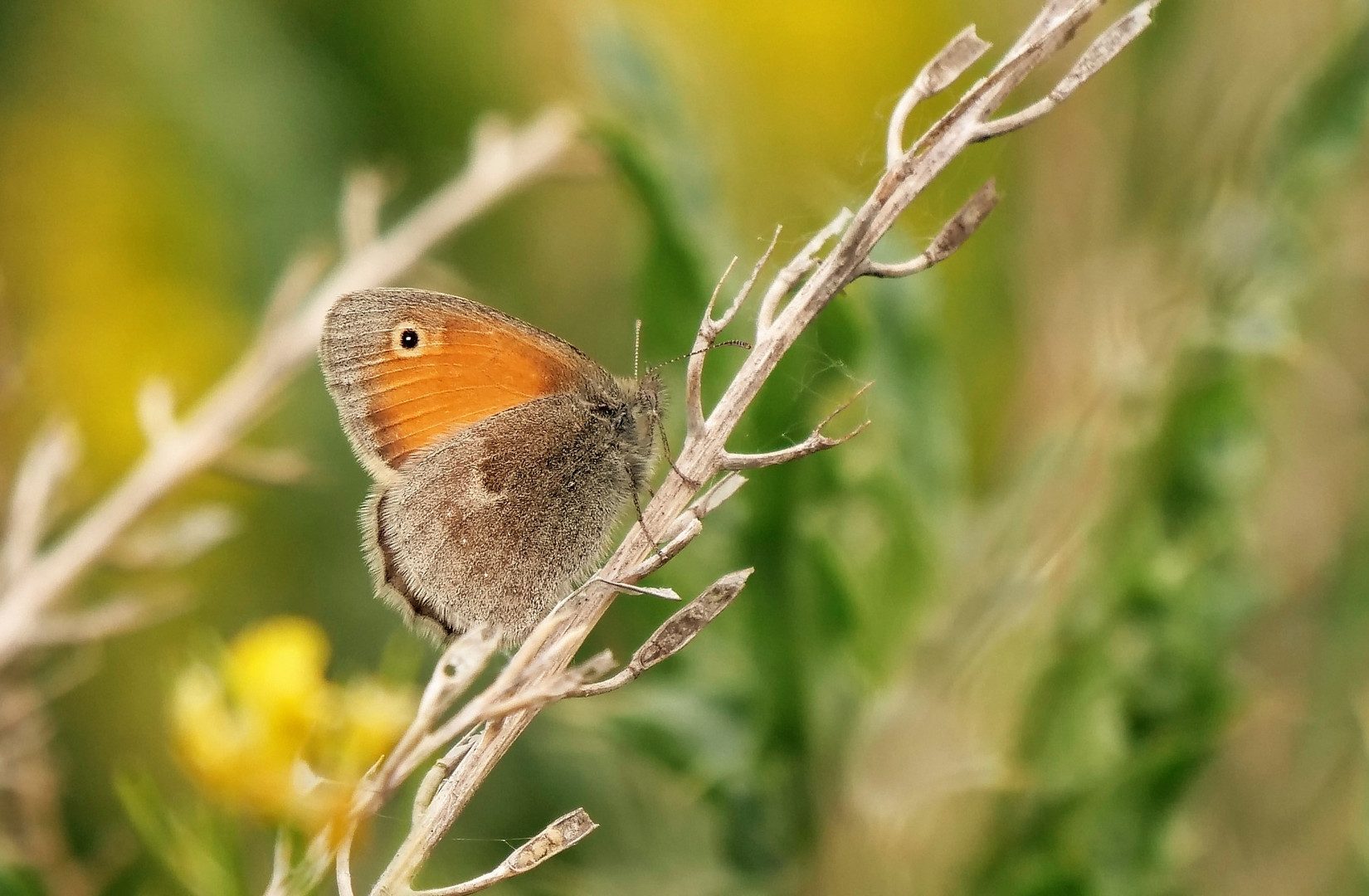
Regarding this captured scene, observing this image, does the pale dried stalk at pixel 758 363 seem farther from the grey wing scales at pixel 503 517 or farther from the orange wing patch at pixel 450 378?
the orange wing patch at pixel 450 378

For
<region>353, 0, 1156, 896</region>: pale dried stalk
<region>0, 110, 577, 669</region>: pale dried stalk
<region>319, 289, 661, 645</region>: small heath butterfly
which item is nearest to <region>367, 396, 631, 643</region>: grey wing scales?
<region>319, 289, 661, 645</region>: small heath butterfly

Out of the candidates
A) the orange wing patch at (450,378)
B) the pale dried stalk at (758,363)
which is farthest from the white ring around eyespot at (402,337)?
the pale dried stalk at (758,363)

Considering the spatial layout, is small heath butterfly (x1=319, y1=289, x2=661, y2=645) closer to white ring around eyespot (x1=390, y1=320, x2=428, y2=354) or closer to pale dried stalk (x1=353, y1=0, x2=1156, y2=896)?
white ring around eyespot (x1=390, y1=320, x2=428, y2=354)

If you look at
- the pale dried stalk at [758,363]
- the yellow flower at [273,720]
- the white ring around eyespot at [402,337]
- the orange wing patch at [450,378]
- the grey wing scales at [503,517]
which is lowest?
the pale dried stalk at [758,363]

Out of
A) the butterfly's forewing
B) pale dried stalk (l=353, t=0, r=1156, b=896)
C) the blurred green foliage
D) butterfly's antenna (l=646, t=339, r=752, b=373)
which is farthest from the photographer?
the butterfly's forewing

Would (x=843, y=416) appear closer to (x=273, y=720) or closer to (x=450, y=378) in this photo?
(x=450, y=378)

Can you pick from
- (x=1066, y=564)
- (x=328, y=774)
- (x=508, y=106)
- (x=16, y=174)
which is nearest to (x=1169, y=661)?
(x=1066, y=564)

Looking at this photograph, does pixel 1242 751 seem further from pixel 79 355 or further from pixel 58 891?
pixel 79 355

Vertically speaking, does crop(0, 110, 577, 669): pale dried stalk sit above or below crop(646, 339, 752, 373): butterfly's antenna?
above
